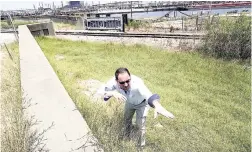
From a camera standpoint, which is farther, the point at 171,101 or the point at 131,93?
the point at 171,101

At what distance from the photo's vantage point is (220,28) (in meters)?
11.2

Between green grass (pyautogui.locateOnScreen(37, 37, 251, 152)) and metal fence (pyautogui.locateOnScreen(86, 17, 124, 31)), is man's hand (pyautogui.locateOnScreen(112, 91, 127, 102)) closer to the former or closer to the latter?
green grass (pyautogui.locateOnScreen(37, 37, 251, 152))

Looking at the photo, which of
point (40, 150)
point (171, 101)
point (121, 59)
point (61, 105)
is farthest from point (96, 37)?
point (40, 150)

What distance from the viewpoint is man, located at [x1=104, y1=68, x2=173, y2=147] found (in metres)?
3.25

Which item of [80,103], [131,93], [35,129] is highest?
[131,93]

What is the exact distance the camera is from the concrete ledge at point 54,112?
292 centimetres

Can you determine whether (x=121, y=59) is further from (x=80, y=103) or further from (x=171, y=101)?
(x=80, y=103)

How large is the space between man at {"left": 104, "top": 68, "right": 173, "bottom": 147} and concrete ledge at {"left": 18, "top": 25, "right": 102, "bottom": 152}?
58 centimetres

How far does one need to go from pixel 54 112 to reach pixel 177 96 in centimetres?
381

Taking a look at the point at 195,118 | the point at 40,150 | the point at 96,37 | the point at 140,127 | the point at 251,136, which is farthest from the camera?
the point at 96,37

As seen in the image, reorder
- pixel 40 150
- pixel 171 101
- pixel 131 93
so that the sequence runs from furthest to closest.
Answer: pixel 171 101, pixel 131 93, pixel 40 150

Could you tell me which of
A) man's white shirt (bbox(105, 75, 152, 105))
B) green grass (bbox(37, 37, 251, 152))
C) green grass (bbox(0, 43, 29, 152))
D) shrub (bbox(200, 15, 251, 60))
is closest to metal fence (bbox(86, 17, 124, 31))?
green grass (bbox(37, 37, 251, 152))

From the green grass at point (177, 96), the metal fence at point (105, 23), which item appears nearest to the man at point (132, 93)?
the green grass at point (177, 96)

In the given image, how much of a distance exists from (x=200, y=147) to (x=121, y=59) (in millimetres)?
7581
